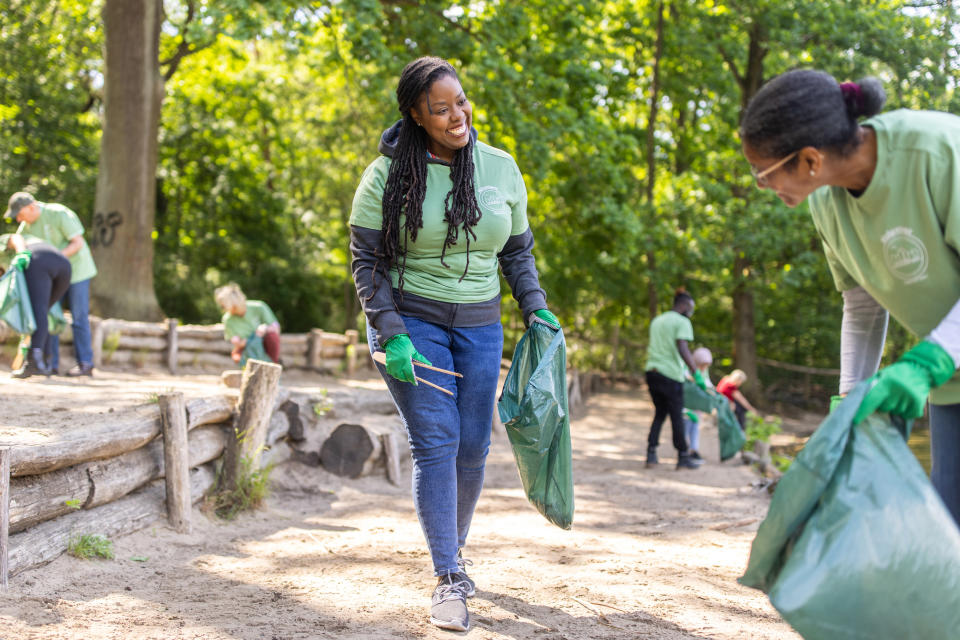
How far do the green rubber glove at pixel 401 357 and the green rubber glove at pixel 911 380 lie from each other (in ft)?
4.90

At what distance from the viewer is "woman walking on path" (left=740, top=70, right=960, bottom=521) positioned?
6.57 ft

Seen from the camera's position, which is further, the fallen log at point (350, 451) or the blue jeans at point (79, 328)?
the blue jeans at point (79, 328)

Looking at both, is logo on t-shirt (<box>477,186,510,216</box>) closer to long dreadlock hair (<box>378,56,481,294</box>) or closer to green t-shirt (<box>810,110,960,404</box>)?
long dreadlock hair (<box>378,56,481,294</box>)

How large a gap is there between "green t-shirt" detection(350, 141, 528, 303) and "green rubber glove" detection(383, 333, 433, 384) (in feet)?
0.75

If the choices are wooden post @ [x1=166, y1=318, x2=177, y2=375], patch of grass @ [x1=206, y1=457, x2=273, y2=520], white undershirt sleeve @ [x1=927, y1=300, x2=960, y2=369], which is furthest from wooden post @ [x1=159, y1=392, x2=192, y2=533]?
wooden post @ [x1=166, y1=318, x2=177, y2=375]

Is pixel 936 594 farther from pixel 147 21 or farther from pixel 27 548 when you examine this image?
pixel 147 21

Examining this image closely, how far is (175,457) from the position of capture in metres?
4.63

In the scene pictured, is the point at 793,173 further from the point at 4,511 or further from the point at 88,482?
the point at 88,482

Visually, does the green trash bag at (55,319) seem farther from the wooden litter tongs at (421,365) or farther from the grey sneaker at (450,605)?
the grey sneaker at (450,605)

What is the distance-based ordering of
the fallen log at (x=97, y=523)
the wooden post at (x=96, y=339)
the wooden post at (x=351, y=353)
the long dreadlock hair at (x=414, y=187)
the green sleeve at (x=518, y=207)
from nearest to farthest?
the long dreadlock hair at (x=414, y=187)
the green sleeve at (x=518, y=207)
the fallen log at (x=97, y=523)
the wooden post at (x=96, y=339)
the wooden post at (x=351, y=353)

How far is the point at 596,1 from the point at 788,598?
12467 mm

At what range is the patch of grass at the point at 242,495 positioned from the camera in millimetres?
5117

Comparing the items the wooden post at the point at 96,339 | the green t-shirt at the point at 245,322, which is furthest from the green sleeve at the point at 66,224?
the wooden post at the point at 96,339

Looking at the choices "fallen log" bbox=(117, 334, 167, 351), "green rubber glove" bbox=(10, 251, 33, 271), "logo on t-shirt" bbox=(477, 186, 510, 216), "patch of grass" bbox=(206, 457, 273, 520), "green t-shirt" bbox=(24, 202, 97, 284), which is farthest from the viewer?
"fallen log" bbox=(117, 334, 167, 351)
